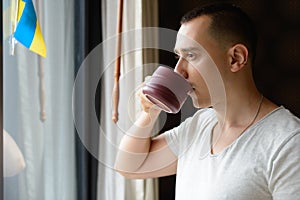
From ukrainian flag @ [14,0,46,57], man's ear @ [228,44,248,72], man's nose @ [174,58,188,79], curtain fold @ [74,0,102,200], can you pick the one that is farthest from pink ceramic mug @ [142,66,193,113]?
curtain fold @ [74,0,102,200]

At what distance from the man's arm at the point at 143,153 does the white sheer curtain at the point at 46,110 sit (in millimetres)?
414

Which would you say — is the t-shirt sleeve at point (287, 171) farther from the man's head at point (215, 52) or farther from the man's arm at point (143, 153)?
the man's arm at point (143, 153)

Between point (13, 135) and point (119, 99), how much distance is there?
387mm

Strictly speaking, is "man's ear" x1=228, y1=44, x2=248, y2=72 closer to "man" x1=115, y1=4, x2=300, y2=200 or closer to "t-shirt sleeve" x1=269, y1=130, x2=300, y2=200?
"man" x1=115, y1=4, x2=300, y2=200

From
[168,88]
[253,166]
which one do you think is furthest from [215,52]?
[253,166]

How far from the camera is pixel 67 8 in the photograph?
203 cm

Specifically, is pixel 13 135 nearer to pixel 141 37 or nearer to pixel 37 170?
pixel 37 170

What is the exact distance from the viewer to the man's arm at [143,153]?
4.71 ft

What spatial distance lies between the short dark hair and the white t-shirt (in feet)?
0.66

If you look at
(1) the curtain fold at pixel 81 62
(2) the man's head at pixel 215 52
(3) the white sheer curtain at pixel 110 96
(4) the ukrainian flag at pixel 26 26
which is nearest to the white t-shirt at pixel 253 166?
(2) the man's head at pixel 215 52

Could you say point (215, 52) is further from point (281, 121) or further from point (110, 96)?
point (110, 96)

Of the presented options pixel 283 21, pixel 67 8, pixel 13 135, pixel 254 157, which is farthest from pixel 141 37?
pixel 283 21

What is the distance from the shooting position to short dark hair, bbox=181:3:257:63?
125cm

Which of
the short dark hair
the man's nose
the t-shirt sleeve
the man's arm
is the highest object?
the short dark hair
